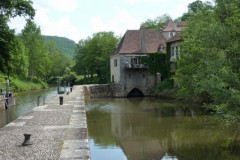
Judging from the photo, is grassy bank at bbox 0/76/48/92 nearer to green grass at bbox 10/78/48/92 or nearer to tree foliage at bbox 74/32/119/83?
green grass at bbox 10/78/48/92

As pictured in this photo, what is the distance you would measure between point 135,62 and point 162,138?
2544cm

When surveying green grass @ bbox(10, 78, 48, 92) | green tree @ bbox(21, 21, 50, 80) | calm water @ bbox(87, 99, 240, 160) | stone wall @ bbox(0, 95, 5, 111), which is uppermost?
green tree @ bbox(21, 21, 50, 80)

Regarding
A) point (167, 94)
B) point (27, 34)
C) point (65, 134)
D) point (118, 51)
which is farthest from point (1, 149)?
point (27, 34)

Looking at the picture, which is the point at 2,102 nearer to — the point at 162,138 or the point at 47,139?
the point at 162,138

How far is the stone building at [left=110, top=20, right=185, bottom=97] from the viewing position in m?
39.5

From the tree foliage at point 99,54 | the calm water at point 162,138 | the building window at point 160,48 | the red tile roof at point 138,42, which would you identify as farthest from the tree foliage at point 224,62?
the tree foliage at point 99,54

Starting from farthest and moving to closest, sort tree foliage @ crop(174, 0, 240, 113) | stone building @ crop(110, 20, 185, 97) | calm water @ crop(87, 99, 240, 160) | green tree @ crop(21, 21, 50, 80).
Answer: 1. green tree @ crop(21, 21, 50, 80)
2. stone building @ crop(110, 20, 185, 97)
3. calm water @ crop(87, 99, 240, 160)
4. tree foliage @ crop(174, 0, 240, 113)

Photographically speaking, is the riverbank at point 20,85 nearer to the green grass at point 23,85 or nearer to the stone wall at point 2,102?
the green grass at point 23,85

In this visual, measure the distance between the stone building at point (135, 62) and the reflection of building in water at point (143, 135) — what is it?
58.9 feet

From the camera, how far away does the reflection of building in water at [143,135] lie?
12.5m

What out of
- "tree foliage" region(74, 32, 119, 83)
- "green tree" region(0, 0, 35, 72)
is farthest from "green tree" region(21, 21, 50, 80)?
"green tree" region(0, 0, 35, 72)

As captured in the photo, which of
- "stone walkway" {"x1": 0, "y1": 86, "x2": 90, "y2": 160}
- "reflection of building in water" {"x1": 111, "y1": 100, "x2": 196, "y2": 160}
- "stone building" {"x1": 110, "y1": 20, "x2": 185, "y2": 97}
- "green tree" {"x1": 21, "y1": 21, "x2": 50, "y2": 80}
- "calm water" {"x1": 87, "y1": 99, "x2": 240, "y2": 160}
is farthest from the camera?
"green tree" {"x1": 21, "y1": 21, "x2": 50, "y2": 80}

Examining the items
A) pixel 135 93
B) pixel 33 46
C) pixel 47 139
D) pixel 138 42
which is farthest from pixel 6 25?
pixel 33 46

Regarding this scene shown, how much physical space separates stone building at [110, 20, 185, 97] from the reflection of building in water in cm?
1794
